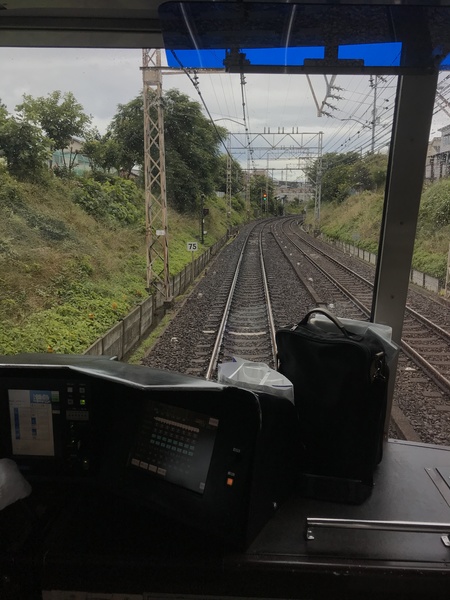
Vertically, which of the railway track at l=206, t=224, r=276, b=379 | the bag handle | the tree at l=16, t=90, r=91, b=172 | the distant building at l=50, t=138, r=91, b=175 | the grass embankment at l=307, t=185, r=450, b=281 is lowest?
the railway track at l=206, t=224, r=276, b=379

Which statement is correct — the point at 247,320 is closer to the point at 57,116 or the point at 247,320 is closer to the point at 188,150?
the point at 188,150

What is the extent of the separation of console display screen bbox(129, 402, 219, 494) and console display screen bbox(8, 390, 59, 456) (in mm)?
338

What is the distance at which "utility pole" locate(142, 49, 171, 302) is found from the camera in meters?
2.12

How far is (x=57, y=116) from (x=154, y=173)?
58 centimetres

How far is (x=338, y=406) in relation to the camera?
1.52 m

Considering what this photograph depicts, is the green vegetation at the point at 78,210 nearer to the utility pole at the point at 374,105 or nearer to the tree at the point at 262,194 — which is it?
the tree at the point at 262,194

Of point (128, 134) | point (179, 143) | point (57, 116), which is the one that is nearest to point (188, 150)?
point (179, 143)

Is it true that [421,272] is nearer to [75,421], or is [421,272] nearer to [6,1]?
[75,421]

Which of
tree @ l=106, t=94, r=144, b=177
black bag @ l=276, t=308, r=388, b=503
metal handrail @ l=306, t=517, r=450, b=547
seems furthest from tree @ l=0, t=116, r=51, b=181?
metal handrail @ l=306, t=517, r=450, b=547

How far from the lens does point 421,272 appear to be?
2295mm

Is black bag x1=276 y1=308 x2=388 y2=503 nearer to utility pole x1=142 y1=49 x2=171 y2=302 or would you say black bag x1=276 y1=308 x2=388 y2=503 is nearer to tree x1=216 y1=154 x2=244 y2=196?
utility pole x1=142 y1=49 x2=171 y2=302

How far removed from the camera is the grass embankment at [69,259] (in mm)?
2572

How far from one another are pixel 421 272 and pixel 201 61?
1.45m

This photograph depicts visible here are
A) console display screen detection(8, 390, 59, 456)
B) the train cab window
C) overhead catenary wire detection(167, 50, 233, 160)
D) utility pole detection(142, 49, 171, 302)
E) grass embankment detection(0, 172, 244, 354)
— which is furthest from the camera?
grass embankment detection(0, 172, 244, 354)
